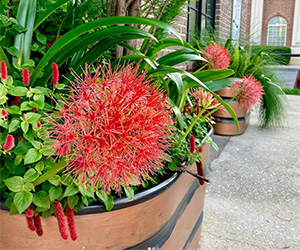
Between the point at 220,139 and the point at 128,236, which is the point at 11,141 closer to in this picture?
the point at 128,236

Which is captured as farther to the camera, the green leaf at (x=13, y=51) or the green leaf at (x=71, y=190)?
the green leaf at (x=13, y=51)

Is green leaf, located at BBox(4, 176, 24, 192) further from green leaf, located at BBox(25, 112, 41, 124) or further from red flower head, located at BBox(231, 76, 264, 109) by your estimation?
red flower head, located at BBox(231, 76, 264, 109)

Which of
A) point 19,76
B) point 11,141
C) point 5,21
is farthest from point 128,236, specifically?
point 5,21

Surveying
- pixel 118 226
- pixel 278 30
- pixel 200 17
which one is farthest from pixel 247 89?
Answer: pixel 278 30

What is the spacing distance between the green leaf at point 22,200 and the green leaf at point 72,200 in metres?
0.07

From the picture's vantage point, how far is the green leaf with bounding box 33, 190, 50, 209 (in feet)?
1.78

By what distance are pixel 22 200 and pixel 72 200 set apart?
3.3 inches

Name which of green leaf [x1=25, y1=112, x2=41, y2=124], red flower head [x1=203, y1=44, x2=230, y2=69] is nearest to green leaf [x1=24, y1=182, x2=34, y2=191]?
green leaf [x1=25, y1=112, x2=41, y2=124]

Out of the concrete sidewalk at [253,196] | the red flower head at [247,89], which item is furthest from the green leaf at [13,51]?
the concrete sidewalk at [253,196]

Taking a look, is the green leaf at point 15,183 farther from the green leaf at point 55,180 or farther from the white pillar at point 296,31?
the white pillar at point 296,31

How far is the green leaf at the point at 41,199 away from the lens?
54 centimetres

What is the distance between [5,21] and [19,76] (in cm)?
12

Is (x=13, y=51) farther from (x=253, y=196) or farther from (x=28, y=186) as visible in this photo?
(x=253, y=196)

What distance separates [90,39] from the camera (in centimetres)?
65
